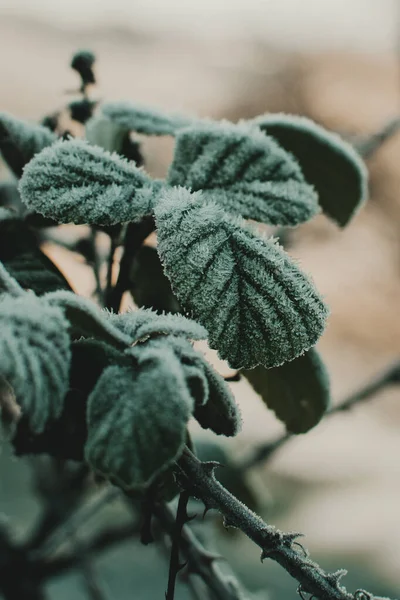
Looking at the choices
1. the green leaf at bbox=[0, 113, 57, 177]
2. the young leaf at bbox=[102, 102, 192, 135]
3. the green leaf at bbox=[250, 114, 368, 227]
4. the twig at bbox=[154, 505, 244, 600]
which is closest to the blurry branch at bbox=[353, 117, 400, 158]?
the green leaf at bbox=[250, 114, 368, 227]

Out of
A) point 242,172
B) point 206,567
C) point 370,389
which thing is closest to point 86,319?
point 242,172

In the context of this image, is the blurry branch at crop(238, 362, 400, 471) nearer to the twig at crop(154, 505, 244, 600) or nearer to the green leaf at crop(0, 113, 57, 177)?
the twig at crop(154, 505, 244, 600)

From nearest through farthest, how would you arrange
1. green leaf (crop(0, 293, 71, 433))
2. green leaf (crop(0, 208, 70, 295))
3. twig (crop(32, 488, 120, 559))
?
green leaf (crop(0, 293, 71, 433))
green leaf (crop(0, 208, 70, 295))
twig (crop(32, 488, 120, 559))

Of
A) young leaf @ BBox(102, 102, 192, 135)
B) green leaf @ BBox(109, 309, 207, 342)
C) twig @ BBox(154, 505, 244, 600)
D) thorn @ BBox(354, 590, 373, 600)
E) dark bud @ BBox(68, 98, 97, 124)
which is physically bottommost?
twig @ BBox(154, 505, 244, 600)

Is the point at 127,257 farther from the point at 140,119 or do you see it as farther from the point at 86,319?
the point at 86,319

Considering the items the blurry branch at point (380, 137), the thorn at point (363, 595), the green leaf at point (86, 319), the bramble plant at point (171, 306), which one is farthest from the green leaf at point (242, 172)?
the blurry branch at point (380, 137)

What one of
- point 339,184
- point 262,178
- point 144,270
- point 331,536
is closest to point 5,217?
point 144,270

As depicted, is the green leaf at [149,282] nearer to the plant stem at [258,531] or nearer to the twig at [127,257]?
the twig at [127,257]
